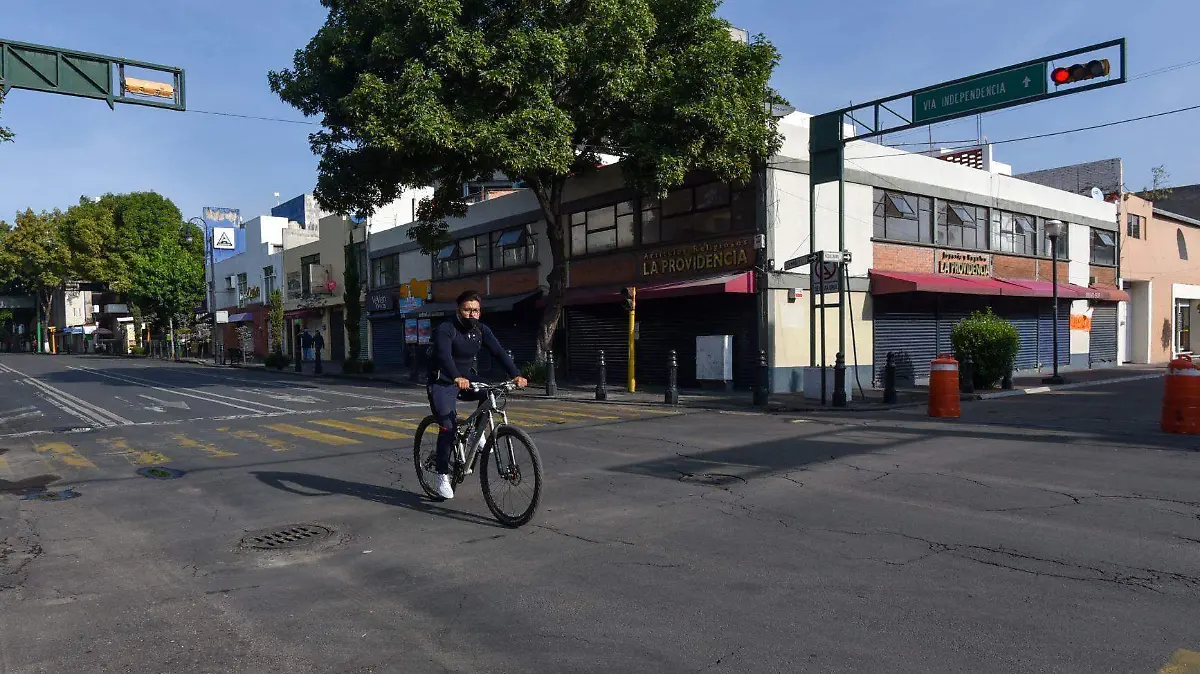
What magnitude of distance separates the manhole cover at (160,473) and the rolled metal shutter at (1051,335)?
2697cm

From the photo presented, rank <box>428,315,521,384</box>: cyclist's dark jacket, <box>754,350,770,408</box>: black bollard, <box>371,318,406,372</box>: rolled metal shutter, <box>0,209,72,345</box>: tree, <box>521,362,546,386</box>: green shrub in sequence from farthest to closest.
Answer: <box>0,209,72,345</box>: tree
<box>371,318,406,372</box>: rolled metal shutter
<box>521,362,546,386</box>: green shrub
<box>754,350,770,408</box>: black bollard
<box>428,315,521,384</box>: cyclist's dark jacket

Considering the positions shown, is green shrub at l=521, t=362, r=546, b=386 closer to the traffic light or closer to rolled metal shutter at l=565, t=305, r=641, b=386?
rolled metal shutter at l=565, t=305, r=641, b=386

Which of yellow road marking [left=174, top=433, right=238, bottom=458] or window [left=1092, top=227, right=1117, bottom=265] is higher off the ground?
window [left=1092, top=227, right=1117, bottom=265]

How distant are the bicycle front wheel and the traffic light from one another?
11.6 meters

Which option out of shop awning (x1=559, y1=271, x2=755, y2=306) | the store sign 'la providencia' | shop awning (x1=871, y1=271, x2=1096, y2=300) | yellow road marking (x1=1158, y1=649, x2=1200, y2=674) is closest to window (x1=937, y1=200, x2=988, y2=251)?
shop awning (x1=871, y1=271, x2=1096, y2=300)

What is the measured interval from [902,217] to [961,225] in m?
3.20

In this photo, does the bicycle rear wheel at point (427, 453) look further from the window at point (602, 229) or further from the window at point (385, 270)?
the window at point (385, 270)

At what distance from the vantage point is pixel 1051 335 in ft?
90.5

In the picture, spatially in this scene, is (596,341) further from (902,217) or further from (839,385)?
(839,385)

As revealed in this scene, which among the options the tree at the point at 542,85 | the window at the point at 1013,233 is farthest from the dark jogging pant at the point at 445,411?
the window at the point at 1013,233

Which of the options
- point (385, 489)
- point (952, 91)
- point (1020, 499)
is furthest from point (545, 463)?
point (952, 91)

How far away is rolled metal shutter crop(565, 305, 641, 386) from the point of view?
2433 centimetres

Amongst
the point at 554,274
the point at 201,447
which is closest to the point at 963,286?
the point at 554,274

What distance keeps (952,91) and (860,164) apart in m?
6.19
